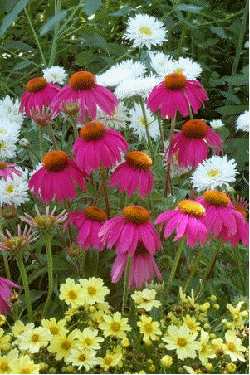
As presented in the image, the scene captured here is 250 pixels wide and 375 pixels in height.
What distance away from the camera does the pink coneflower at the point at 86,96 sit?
167 cm

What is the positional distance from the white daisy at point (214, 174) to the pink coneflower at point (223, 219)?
0.94 feet

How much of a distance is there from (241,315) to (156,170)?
22.9 inches

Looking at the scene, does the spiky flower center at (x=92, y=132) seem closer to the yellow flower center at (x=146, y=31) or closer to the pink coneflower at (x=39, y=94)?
the pink coneflower at (x=39, y=94)

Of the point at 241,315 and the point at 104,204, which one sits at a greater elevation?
the point at 104,204

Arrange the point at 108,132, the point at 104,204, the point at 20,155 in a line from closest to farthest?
1. the point at 108,132
2. the point at 104,204
3. the point at 20,155

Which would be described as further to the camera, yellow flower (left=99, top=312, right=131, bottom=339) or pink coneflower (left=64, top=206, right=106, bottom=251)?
pink coneflower (left=64, top=206, right=106, bottom=251)

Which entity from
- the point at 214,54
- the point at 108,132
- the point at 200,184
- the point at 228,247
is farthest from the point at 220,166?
the point at 214,54

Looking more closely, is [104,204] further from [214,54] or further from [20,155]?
[214,54]

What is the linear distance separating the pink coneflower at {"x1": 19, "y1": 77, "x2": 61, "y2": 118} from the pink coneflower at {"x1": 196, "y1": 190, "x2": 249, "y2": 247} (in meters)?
0.49

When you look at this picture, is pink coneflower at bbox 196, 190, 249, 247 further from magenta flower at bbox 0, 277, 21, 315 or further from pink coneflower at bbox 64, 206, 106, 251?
magenta flower at bbox 0, 277, 21, 315

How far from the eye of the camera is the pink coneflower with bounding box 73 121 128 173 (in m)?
1.54

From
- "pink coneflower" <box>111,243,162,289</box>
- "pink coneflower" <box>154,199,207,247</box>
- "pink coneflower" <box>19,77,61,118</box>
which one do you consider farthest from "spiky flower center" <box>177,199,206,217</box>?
"pink coneflower" <box>19,77,61,118</box>

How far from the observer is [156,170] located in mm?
1896

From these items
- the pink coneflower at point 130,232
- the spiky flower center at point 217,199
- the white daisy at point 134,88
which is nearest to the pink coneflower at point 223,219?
the spiky flower center at point 217,199
